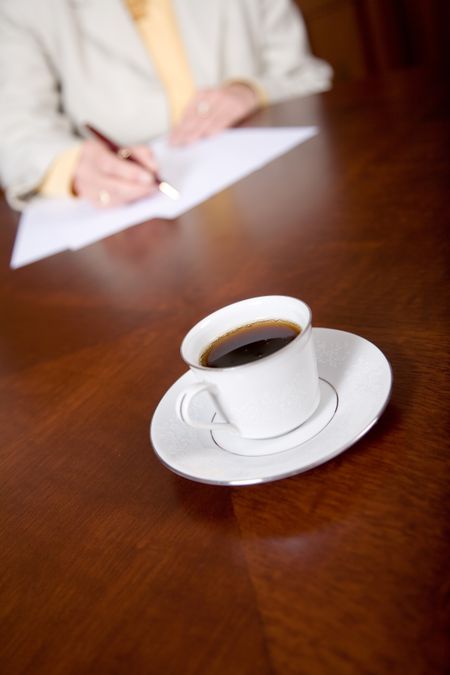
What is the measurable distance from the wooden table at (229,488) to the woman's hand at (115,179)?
0.25m

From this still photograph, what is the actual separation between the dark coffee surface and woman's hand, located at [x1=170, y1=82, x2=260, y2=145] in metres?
0.83

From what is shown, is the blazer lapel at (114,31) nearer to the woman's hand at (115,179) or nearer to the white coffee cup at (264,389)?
the woman's hand at (115,179)

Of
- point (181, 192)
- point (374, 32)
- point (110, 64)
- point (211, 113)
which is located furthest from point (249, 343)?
point (374, 32)

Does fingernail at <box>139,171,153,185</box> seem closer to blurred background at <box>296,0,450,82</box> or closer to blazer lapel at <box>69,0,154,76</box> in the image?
blazer lapel at <box>69,0,154,76</box>

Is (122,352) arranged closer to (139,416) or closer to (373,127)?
(139,416)

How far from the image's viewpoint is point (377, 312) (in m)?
0.46

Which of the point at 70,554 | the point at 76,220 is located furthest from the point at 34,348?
the point at 76,220

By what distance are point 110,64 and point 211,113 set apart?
1.39 feet

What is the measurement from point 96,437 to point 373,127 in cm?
65

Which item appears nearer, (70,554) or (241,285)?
(70,554)

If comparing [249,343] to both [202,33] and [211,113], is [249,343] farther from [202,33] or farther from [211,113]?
[202,33]

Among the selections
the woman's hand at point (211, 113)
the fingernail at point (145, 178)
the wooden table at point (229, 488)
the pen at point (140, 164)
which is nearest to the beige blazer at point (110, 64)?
the woman's hand at point (211, 113)

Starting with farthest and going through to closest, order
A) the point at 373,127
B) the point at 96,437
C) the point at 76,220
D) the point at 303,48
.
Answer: the point at 303,48
the point at 76,220
the point at 373,127
the point at 96,437

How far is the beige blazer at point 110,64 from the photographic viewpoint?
1.31 m
